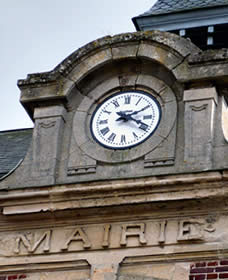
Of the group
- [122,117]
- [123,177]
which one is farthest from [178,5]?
[123,177]

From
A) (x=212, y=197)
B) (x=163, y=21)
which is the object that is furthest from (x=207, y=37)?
(x=212, y=197)

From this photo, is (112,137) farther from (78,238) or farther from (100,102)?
Result: (78,238)

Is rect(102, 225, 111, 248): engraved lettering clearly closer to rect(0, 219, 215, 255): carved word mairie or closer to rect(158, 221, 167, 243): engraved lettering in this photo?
rect(0, 219, 215, 255): carved word mairie

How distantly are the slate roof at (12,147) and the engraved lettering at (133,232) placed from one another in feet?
7.89

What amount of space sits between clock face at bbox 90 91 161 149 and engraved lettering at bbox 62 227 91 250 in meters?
1.15

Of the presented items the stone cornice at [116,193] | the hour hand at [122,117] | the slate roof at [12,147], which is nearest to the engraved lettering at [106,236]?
the stone cornice at [116,193]

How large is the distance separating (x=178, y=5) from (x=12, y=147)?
11.5 feet

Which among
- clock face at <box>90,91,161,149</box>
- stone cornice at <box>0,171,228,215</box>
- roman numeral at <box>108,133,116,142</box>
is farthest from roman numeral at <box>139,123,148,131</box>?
stone cornice at <box>0,171,228,215</box>

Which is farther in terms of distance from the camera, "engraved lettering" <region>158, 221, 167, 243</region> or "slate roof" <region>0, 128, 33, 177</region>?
"slate roof" <region>0, 128, 33, 177</region>

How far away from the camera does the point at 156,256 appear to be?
39.0 feet

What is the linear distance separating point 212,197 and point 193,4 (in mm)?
5351

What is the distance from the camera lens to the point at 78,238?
1232cm

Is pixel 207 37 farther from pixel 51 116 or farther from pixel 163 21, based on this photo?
pixel 51 116

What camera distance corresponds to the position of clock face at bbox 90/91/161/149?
12859 mm
